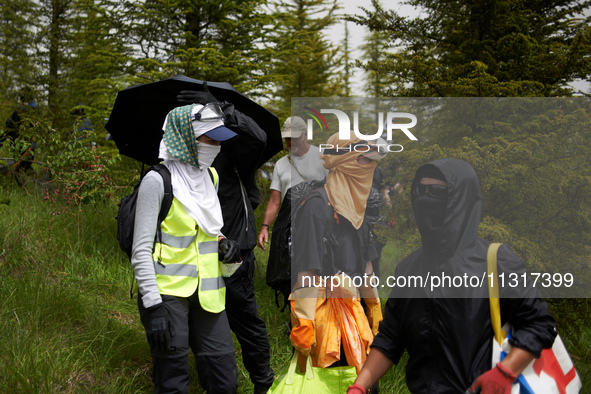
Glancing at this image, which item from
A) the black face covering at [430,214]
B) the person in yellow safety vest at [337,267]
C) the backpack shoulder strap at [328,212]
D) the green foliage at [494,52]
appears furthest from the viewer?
the green foliage at [494,52]

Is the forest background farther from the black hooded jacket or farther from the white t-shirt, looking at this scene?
the black hooded jacket

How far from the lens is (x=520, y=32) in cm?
529

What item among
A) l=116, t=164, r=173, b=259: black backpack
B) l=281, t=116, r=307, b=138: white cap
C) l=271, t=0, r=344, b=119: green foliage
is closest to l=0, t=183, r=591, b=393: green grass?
l=116, t=164, r=173, b=259: black backpack

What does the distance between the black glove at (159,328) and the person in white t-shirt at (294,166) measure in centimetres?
238

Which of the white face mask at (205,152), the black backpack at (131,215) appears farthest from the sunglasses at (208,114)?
the black backpack at (131,215)

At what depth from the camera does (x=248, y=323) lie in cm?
407

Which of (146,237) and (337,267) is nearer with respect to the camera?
(146,237)

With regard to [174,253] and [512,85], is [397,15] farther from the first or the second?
[174,253]

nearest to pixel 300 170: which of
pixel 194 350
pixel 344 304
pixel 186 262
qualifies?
pixel 344 304

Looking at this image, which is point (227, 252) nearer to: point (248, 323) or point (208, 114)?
point (208, 114)

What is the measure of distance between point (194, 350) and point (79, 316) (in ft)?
6.39

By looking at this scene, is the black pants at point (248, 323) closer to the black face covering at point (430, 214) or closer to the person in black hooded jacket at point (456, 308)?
the person in black hooded jacket at point (456, 308)

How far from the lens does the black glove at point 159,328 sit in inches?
111

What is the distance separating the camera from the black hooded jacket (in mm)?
2012
